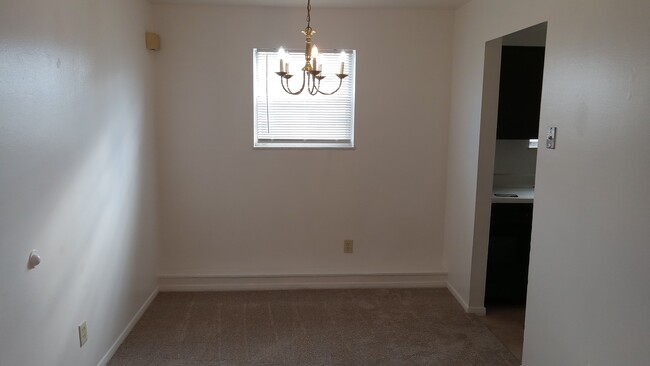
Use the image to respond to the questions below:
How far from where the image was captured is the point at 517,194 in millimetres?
3781

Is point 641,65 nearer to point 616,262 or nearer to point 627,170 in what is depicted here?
point 627,170

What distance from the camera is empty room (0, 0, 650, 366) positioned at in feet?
6.39

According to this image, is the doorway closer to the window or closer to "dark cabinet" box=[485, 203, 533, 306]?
"dark cabinet" box=[485, 203, 533, 306]

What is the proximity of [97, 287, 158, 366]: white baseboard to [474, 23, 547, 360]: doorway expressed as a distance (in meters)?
2.64

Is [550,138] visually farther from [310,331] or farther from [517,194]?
[310,331]

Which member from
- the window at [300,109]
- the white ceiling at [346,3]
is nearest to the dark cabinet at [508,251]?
→ the window at [300,109]

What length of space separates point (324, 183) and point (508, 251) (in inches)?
64.7

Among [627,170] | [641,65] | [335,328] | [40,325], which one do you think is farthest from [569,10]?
[40,325]

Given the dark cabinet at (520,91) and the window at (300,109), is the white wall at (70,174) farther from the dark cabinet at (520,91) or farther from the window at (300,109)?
the dark cabinet at (520,91)

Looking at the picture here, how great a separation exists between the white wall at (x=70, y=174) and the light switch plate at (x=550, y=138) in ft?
8.33

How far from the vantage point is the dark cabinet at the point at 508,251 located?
3.60 m

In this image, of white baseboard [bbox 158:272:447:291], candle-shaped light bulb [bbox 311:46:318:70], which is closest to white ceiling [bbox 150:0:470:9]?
candle-shaped light bulb [bbox 311:46:318:70]

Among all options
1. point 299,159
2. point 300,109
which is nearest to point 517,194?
point 299,159

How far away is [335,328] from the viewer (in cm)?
331
